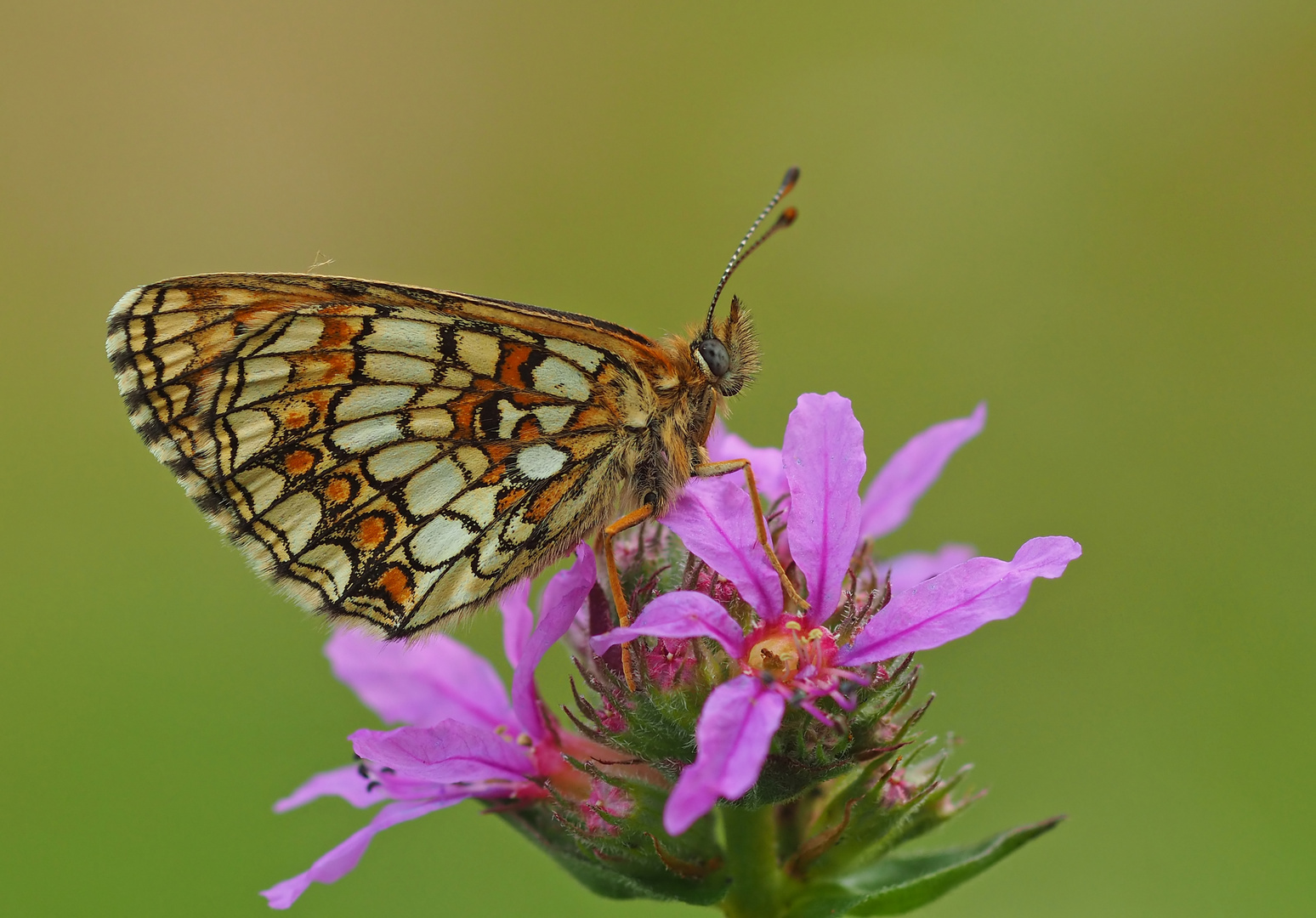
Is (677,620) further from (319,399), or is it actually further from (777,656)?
(319,399)

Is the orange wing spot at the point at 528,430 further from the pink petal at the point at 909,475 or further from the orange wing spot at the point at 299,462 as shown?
the pink petal at the point at 909,475

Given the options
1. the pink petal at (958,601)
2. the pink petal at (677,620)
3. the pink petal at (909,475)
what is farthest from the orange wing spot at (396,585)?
the pink petal at (909,475)

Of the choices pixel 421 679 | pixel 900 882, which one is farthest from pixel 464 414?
pixel 900 882

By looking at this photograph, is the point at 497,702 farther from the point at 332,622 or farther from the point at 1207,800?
the point at 1207,800

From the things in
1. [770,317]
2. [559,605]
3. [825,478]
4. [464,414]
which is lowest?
[559,605]

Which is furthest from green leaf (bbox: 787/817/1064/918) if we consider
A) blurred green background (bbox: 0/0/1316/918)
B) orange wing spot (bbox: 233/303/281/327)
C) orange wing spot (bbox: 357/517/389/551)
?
blurred green background (bbox: 0/0/1316/918)

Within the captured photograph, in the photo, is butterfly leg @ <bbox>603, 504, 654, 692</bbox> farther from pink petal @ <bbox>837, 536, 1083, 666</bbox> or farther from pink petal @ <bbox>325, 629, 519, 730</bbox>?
pink petal @ <bbox>325, 629, 519, 730</bbox>

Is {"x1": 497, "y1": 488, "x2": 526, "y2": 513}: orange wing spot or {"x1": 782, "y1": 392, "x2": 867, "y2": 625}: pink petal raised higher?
{"x1": 497, "y1": 488, "x2": 526, "y2": 513}: orange wing spot
